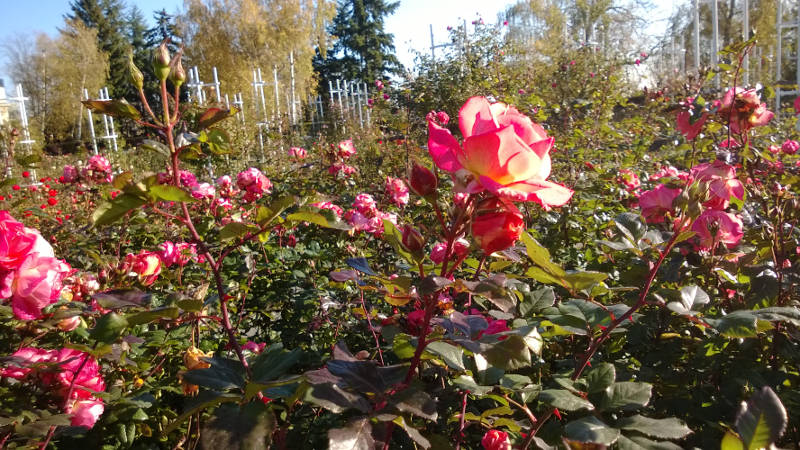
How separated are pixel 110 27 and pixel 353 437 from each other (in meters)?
31.0

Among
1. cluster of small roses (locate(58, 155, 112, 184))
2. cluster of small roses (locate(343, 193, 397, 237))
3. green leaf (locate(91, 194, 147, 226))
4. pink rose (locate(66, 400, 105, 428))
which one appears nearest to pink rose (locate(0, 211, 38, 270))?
green leaf (locate(91, 194, 147, 226))

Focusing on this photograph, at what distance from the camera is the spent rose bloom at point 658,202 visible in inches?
38.1

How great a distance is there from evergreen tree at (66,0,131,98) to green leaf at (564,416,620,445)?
90.0 feet

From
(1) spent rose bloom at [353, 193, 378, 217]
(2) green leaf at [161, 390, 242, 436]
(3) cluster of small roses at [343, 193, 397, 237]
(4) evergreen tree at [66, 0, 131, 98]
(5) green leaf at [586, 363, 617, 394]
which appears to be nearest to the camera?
(2) green leaf at [161, 390, 242, 436]

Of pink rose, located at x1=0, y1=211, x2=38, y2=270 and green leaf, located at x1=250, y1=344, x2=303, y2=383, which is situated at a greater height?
pink rose, located at x1=0, y1=211, x2=38, y2=270

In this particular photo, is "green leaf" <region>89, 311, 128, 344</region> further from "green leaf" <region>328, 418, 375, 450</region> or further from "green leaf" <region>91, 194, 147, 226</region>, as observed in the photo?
"green leaf" <region>328, 418, 375, 450</region>

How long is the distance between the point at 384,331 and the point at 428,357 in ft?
0.25

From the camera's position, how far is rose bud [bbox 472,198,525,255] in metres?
0.47

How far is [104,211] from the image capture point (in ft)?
1.58

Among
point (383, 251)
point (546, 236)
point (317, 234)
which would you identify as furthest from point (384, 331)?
point (317, 234)

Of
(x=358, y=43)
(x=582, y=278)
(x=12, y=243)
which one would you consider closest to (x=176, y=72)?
(x=12, y=243)

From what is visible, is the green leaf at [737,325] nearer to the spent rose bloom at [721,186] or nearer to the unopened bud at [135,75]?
the spent rose bloom at [721,186]

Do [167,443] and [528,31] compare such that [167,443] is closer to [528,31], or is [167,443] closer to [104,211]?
[104,211]

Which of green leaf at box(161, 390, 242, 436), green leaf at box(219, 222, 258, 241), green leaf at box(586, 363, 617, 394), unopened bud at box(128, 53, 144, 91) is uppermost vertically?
unopened bud at box(128, 53, 144, 91)
